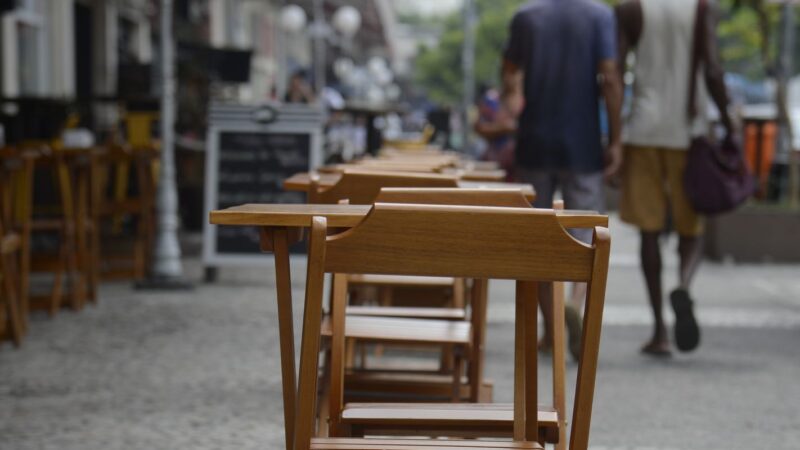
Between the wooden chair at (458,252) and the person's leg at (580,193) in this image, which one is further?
the person's leg at (580,193)

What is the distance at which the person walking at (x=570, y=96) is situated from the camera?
659 cm

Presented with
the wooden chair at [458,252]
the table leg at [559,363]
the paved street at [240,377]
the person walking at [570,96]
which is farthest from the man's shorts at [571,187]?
the wooden chair at [458,252]

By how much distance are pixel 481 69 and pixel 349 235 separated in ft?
260

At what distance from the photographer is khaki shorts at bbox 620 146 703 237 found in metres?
6.81

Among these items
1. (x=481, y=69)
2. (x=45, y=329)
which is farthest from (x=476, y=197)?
(x=481, y=69)

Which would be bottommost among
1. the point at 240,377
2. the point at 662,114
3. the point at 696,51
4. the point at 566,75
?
the point at 240,377

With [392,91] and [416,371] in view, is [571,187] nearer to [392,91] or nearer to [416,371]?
[416,371]

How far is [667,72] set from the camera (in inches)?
268

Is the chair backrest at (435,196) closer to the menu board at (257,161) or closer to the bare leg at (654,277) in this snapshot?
the bare leg at (654,277)

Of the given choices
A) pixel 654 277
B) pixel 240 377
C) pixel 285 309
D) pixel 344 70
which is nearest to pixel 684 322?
pixel 654 277

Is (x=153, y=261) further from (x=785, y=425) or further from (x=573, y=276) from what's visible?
(x=573, y=276)

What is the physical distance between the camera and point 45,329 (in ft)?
24.1

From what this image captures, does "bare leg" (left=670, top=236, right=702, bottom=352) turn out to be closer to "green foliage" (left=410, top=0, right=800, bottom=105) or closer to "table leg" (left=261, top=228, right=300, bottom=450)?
"table leg" (left=261, top=228, right=300, bottom=450)

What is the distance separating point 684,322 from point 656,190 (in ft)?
2.48
